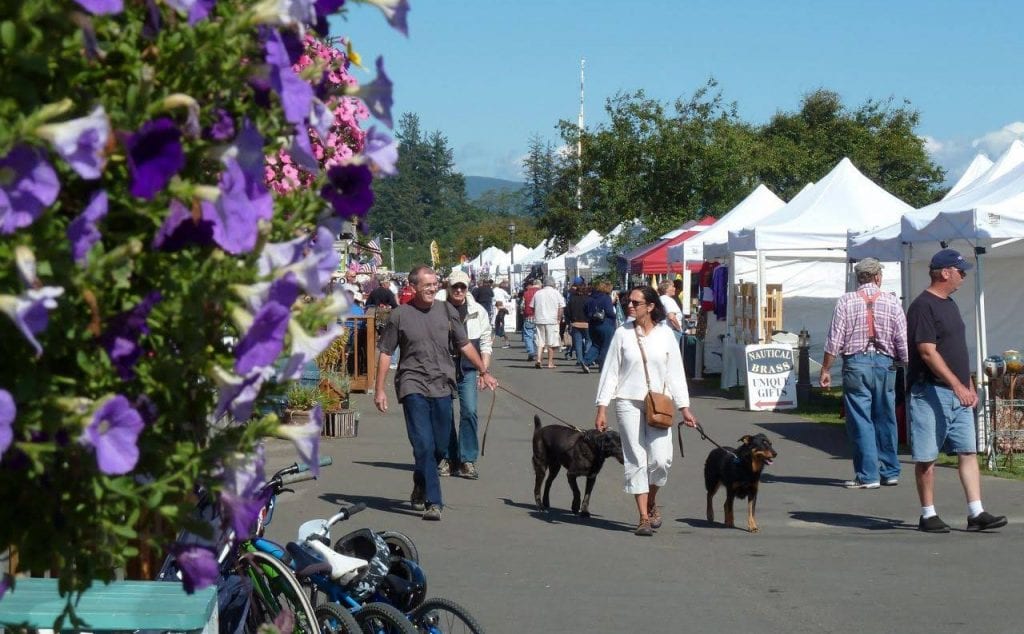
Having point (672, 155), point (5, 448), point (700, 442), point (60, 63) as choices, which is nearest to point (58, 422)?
point (5, 448)

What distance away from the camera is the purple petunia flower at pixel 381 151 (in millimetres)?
2195

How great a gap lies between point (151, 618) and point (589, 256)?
4042 centimetres

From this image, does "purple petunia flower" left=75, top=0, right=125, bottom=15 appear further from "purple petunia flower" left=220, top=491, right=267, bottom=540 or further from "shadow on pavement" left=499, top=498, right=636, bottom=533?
"shadow on pavement" left=499, top=498, right=636, bottom=533

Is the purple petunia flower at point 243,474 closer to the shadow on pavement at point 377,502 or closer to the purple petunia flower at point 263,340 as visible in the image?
the purple petunia flower at point 263,340

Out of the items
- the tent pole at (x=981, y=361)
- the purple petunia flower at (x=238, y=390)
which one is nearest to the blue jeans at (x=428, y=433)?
the tent pole at (x=981, y=361)

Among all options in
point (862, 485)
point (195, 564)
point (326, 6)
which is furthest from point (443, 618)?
point (862, 485)

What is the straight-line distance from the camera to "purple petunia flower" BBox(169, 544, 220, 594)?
2125 millimetres

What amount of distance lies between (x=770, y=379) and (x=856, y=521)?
9.03 m

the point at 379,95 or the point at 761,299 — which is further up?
the point at 761,299

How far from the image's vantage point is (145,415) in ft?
6.28

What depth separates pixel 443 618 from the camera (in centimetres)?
598

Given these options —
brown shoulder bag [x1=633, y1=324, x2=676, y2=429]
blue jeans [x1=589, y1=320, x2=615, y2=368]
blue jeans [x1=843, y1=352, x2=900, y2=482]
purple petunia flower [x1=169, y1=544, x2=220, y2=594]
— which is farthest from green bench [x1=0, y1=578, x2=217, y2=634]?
blue jeans [x1=589, y1=320, x2=615, y2=368]

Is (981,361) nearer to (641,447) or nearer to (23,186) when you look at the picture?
(641,447)

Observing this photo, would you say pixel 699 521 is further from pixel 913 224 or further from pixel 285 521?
pixel 913 224
